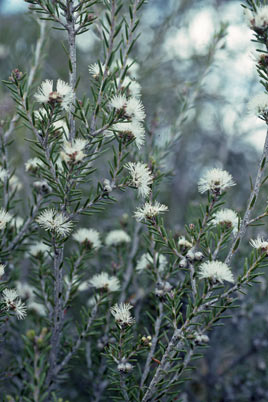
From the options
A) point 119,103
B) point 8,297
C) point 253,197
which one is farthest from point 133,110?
point 8,297

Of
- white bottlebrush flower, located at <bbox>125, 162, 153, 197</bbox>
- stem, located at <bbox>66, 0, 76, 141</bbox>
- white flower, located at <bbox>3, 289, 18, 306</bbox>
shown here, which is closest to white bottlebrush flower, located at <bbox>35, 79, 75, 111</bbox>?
stem, located at <bbox>66, 0, 76, 141</bbox>

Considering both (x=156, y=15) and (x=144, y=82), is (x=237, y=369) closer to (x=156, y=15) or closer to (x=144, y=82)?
(x=144, y=82)

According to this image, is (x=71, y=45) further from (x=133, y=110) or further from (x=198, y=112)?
(x=198, y=112)

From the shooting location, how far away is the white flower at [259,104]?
1327 millimetres

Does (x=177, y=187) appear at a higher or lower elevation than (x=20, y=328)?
lower

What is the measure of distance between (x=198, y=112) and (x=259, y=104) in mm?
3557

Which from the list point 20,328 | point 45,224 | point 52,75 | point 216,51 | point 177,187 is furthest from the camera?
point 177,187

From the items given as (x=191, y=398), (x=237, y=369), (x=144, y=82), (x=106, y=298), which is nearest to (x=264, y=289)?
(x=237, y=369)

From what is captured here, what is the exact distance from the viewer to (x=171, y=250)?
1.44m

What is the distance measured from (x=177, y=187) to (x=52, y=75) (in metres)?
2.19

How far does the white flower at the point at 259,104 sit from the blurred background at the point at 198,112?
0.48 ft

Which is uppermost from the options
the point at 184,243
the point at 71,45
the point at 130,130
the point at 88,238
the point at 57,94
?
the point at 71,45

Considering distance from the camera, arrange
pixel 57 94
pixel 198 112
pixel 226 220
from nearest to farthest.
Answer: pixel 57 94 < pixel 226 220 < pixel 198 112

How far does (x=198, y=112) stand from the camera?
4785 mm
